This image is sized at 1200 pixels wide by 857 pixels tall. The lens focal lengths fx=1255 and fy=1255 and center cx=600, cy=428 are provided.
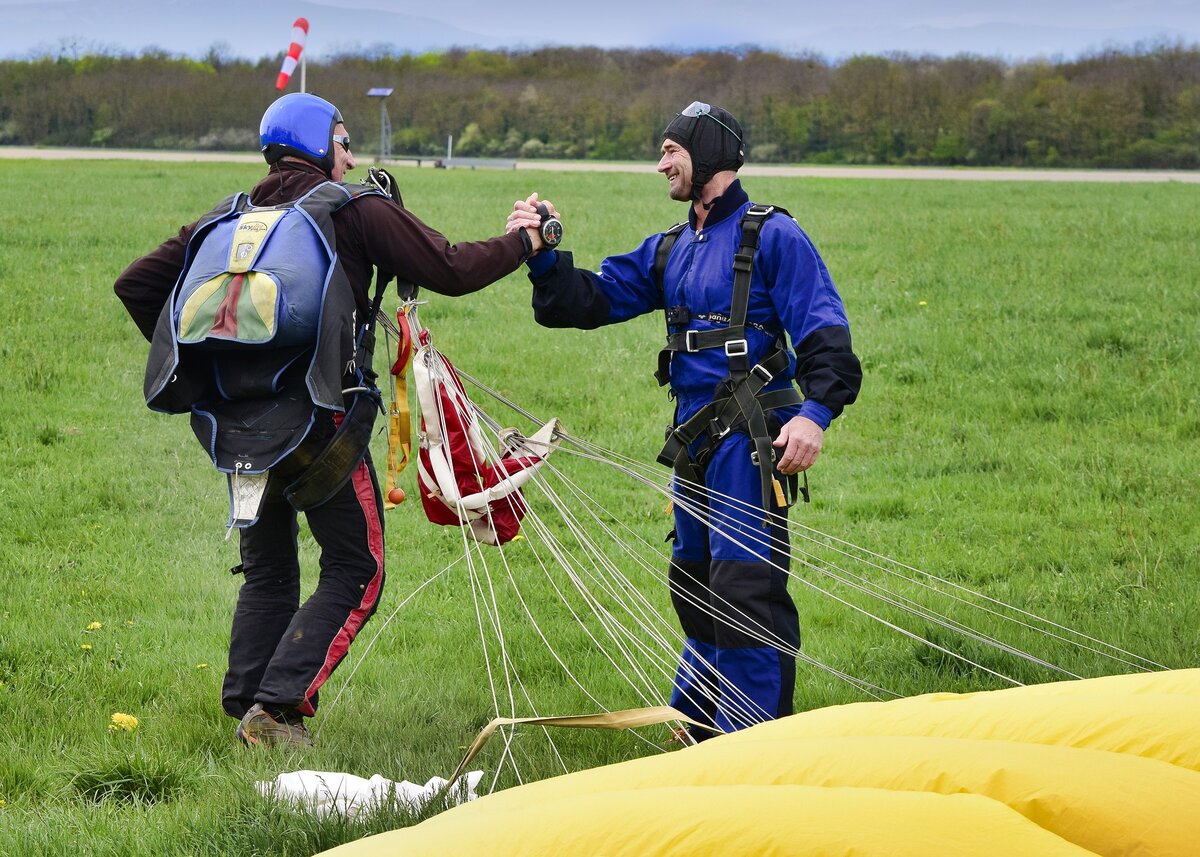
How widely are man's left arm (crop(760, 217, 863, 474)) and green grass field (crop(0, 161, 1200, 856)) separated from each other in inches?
49.3

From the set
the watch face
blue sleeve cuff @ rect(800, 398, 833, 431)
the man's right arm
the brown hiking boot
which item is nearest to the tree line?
the man's right arm

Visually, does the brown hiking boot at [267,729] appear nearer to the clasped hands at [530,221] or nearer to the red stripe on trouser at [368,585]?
the red stripe on trouser at [368,585]

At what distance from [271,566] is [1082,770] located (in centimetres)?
267

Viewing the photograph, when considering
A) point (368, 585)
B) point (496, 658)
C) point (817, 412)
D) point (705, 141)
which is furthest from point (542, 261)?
point (496, 658)

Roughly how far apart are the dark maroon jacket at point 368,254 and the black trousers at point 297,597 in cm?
62

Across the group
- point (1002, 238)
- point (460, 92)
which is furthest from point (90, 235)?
point (460, 92)

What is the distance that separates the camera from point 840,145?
143 feet

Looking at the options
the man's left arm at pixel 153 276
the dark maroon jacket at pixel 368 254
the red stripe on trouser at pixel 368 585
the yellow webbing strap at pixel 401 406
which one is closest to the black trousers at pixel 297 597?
the red stripe on trouser at pixel 368 585

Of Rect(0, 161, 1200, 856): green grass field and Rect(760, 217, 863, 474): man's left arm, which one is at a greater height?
Rect(760, 217, 863, 474): man's left arm

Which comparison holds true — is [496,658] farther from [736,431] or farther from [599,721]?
[599,721]

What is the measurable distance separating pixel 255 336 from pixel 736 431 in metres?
1.52

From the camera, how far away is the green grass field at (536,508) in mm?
4035

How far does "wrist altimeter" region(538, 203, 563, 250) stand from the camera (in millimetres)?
4215

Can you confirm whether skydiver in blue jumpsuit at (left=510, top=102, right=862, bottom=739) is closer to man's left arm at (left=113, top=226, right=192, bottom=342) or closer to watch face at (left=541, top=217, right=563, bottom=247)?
watch face at (left=541, top=217, right=563, bottom=247)
